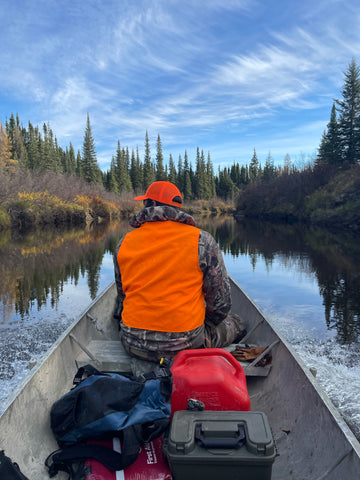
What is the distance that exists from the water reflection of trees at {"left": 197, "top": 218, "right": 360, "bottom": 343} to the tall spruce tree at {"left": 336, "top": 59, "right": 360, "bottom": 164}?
22.7 m

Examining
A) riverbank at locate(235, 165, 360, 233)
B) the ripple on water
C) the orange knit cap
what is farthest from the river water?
riverbank at locate(235, 165, 360, 233)

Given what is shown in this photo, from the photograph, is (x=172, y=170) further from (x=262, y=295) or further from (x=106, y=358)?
(x=106, y=358)

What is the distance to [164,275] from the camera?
2.66 metres

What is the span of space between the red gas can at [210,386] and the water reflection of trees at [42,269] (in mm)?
5999

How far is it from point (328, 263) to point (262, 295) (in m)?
5.34

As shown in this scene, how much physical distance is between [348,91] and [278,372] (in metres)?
44.5

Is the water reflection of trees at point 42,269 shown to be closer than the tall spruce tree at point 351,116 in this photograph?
Yes

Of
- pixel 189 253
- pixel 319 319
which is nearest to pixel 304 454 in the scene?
pixel 189 253

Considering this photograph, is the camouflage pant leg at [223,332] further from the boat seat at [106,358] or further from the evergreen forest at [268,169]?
the evergreen forest at [268,169]

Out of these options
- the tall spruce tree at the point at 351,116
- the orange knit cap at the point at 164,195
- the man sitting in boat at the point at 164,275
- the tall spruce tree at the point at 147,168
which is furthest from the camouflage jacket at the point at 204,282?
the tall spruce tree at the point at 147,168

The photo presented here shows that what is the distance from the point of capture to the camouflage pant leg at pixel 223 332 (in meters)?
3.53

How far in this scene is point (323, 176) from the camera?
3959 cm

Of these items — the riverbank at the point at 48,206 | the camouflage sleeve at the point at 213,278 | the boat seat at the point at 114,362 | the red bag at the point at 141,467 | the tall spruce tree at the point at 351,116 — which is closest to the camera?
the red bag at the point at 141,467

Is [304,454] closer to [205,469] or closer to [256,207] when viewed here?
[205,469]
